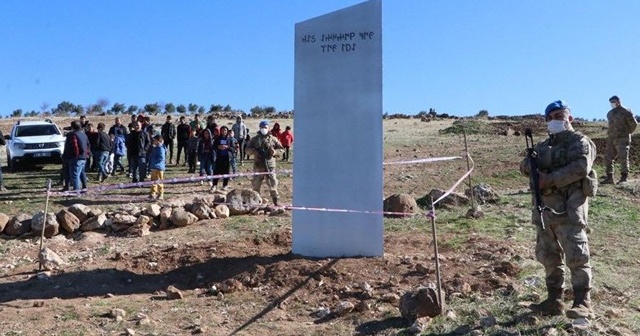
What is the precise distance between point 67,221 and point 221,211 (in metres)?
2.57

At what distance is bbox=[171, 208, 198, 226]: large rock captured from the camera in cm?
1188

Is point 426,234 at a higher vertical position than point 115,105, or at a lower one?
lower

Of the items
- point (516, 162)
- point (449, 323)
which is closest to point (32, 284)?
point (449, 323)

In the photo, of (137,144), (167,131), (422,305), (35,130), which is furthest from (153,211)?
(35,130)

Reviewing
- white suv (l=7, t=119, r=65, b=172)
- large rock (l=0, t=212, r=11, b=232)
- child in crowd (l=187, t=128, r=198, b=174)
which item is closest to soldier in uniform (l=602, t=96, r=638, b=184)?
child in crowd (l=187, t=128, r=198, b=174)

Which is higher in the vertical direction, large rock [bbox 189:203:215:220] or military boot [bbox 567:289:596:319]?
large rock [bbox 189:203:215:220]

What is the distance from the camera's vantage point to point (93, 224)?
11.8m

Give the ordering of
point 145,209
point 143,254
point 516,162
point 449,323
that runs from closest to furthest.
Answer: point 449,323 < point 143,254 < point 145,209 < point 516,162

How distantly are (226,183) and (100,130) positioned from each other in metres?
3.58

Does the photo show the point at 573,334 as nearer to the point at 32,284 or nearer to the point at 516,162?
the point at 32,284

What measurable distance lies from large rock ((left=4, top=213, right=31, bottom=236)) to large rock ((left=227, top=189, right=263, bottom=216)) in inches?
132

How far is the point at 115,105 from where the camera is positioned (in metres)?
55.8

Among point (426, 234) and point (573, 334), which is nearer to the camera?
point (573, 334)

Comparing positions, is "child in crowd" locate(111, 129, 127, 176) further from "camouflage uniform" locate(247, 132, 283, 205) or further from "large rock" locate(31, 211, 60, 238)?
"large rock" locate(31, 211, 60, 238)
